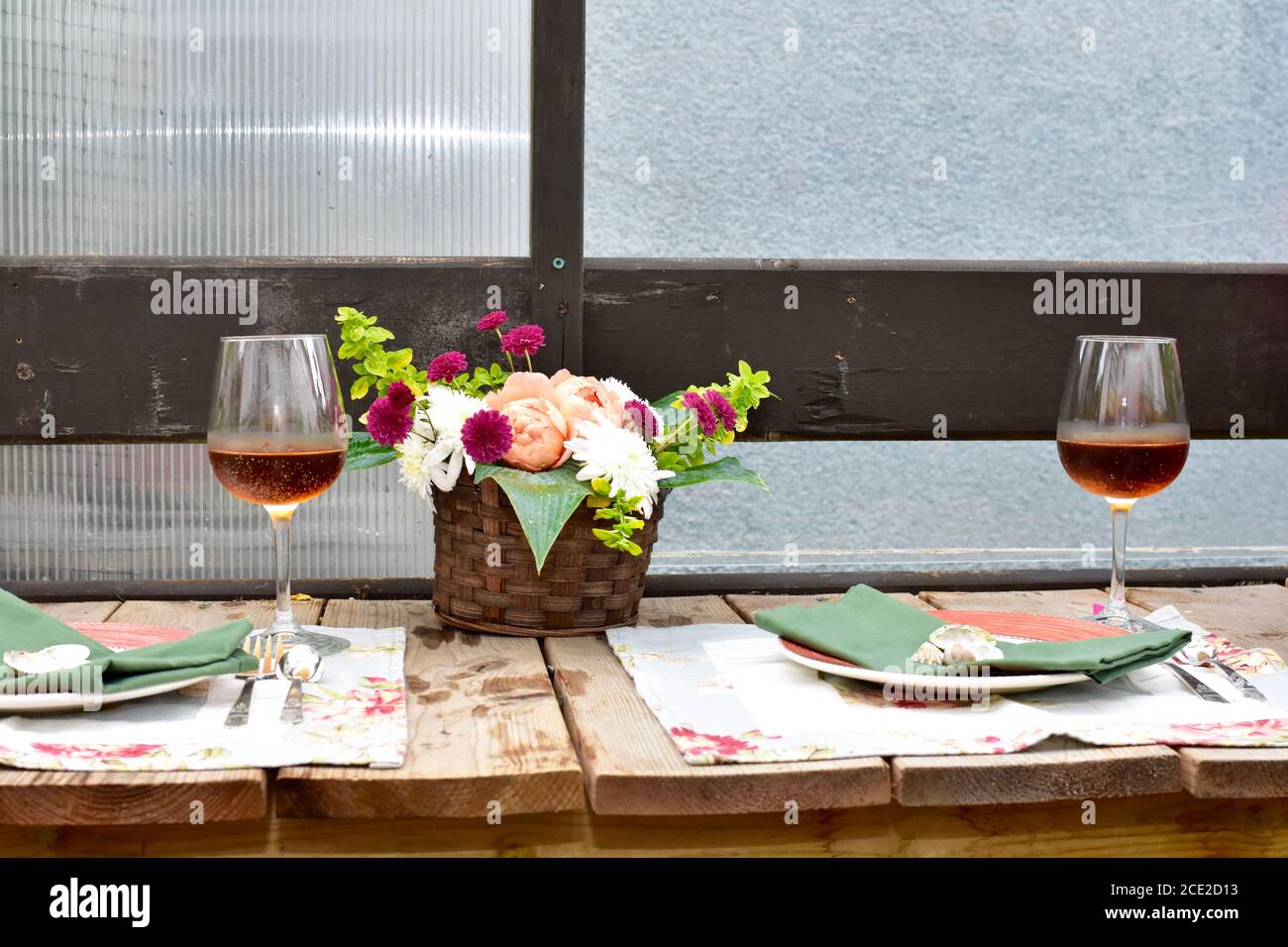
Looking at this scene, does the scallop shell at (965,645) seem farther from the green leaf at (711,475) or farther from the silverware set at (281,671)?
the silverware set at (281,671)

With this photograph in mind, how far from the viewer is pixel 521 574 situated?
109cm

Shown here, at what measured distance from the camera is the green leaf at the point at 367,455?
1135 mm

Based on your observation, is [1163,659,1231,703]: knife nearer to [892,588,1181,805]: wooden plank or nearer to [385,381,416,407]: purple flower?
[892,588,1181,805]: wooden plank

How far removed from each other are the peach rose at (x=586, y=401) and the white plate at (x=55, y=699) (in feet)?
1.31

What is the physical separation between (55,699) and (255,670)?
0.49 feet

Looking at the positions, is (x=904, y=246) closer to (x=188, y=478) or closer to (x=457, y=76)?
(x=457, y=76)

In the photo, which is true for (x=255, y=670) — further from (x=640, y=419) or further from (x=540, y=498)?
(x=640, y=419)

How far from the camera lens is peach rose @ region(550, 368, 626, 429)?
1075 millimetres

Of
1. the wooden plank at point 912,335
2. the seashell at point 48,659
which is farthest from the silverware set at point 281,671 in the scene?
the wooden plank at point 912,335

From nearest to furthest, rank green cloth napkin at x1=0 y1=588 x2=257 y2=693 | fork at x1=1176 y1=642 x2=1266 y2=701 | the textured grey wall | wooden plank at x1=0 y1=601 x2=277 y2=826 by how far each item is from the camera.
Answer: wooden plank at x1=0 y1=601 x2=277 y2=826, green cloth napkin at x1=0 y1=588 x2=257 y2=693, fork at x1=1176 y1=642 x2=1266 y2=701, the textured grey wall

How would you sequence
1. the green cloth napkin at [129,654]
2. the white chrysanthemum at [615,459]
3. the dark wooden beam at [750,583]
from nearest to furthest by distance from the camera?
the green cloth napkin at [129,654]
the white chrysanthemum at [615,459]
the dark wooden beam at [750,583]

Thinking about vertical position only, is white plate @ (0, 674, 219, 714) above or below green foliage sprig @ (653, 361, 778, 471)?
below

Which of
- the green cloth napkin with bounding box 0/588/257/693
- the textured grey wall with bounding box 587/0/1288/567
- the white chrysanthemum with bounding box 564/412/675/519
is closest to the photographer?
the green cloth napkin with bounding box 0/588/257/693

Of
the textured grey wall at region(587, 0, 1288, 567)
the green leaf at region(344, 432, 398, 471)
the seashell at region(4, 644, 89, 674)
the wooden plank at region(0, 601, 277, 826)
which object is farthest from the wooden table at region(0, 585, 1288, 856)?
the textured grey wall at region(587, 0, 1288, 567)
